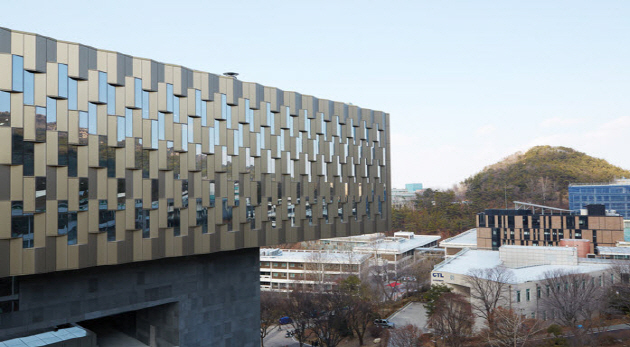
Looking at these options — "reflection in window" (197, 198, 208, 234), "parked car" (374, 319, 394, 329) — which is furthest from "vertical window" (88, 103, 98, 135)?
"parked car" (374, 319, 394, 329)

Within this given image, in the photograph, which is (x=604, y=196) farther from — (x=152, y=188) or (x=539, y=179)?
(x=152, y=188)

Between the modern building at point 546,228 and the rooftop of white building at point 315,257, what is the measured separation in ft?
76.5

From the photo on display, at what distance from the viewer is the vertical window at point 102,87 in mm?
17453

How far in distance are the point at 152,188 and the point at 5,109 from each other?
5.99m

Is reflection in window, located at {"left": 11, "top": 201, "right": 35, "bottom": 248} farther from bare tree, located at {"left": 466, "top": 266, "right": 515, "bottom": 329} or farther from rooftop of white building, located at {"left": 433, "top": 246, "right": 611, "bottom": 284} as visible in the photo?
rooftop of white building, located at {"left": 433, "top": 246, "right": 611, "bottom": 284}

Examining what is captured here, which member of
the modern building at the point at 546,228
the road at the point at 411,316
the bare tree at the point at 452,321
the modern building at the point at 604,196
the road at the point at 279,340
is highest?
the modern building at the point at 604,196

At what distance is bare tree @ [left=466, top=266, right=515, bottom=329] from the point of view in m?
43.2

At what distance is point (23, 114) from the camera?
15.4 m

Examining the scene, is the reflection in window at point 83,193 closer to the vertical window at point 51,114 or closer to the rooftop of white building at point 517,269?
the vertical window at point 51,114

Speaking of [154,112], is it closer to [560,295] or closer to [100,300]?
[100,300]

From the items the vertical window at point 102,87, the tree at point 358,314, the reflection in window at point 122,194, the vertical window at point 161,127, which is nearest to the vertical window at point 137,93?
the vertical window at point 161,127

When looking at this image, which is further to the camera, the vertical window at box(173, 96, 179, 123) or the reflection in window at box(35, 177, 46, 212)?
the vertical window at box(173, 96, 179, 123)

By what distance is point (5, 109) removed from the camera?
15.1m

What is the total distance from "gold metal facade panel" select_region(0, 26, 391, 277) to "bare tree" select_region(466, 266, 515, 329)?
23069 millimetres
